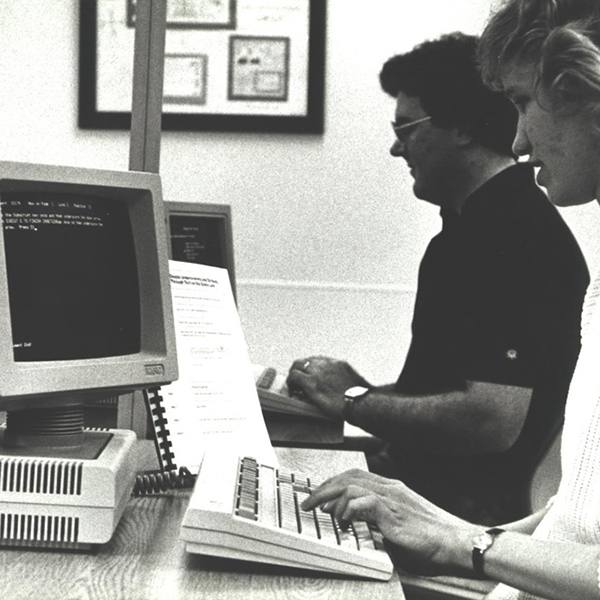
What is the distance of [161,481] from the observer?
4.99 feet

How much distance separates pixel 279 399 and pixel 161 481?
2.47 feet

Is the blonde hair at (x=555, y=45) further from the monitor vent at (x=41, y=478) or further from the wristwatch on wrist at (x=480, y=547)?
the monitor vent at (x=41, y=478)

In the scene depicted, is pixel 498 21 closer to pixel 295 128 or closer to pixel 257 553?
pixel 257 553

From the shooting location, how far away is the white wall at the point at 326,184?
144 inches

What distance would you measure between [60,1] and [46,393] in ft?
9.05

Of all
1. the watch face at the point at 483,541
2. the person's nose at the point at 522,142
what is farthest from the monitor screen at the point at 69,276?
the person's nose at the point at 522,142

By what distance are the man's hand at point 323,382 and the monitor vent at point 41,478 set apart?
126 cm

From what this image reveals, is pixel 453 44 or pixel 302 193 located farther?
pixel 302 193

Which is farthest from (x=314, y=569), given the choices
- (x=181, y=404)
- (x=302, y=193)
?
(x=302, y=193)

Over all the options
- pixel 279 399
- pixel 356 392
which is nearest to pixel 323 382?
pixel 356 392

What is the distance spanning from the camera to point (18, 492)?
1.14m

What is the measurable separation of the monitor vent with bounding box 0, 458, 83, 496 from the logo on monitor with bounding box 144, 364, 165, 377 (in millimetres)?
212

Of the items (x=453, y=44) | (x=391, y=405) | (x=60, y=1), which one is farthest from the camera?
(x=60, y=1)

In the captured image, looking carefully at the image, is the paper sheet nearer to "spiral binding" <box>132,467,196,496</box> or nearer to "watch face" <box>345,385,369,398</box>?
"spiral binding" <box>132,467,196,496</box>
